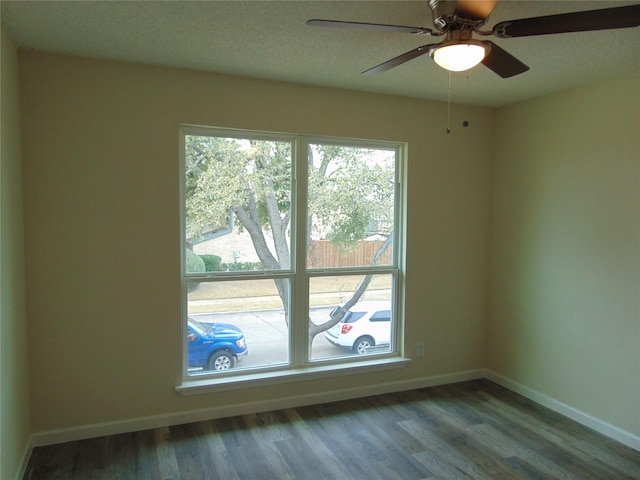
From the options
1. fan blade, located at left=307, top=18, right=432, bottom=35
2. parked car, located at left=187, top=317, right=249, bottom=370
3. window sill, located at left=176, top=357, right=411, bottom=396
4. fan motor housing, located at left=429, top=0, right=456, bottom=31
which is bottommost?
window sill, located at left=176, top=357, right=411, bottom=396

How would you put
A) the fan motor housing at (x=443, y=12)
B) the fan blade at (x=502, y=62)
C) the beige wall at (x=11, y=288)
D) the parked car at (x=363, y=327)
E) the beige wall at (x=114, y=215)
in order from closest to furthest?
the fan motor housing at (x=443, y=12) < the fan blade at (x=502, y=62) < the beige wall at (x=11, y=288) < the beige wall at (x=114, y=215) < the parked car at (x=363, y=327)

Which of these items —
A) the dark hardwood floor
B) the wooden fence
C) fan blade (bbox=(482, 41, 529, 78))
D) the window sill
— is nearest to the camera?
fan blade (bbox=(482, 41, 529, 78))

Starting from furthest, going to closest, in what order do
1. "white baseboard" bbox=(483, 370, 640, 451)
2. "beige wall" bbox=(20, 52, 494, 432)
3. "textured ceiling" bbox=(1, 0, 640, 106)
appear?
"white baseboard" bbox=(483, 370, 640, 451), "beige wall" bbox=(20, 52, 494, 432), "textured ceiling" bbox=(1, 0, 640, 106)

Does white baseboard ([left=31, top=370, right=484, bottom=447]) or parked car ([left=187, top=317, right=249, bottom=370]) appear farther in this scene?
parked car ([left=187, top=317, right=249, bottom=370])

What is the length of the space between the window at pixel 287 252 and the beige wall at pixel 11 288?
98 centimetres

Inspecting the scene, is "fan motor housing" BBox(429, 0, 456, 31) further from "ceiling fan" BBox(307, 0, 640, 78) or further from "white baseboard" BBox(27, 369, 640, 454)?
"white baseboard" BBox(27, 369, 640, 454)

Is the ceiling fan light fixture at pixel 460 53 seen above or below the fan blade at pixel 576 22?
below

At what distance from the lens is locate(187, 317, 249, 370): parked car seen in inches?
128

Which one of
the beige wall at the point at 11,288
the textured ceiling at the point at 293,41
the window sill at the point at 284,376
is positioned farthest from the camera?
the window sill at the point at 284,376

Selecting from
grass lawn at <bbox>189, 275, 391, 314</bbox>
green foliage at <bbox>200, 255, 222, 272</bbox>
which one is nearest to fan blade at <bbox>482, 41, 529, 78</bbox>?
grass lawn at <bbox>189, 275, 391, 314</bbox>

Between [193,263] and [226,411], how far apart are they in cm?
113

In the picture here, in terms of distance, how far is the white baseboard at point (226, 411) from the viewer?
2.85 metres

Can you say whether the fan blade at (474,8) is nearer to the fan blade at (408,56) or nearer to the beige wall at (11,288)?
the fan blade at (408,56)

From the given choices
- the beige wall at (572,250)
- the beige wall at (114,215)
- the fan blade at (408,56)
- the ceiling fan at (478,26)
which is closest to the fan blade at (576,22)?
the ceiling fan at (478,26)
